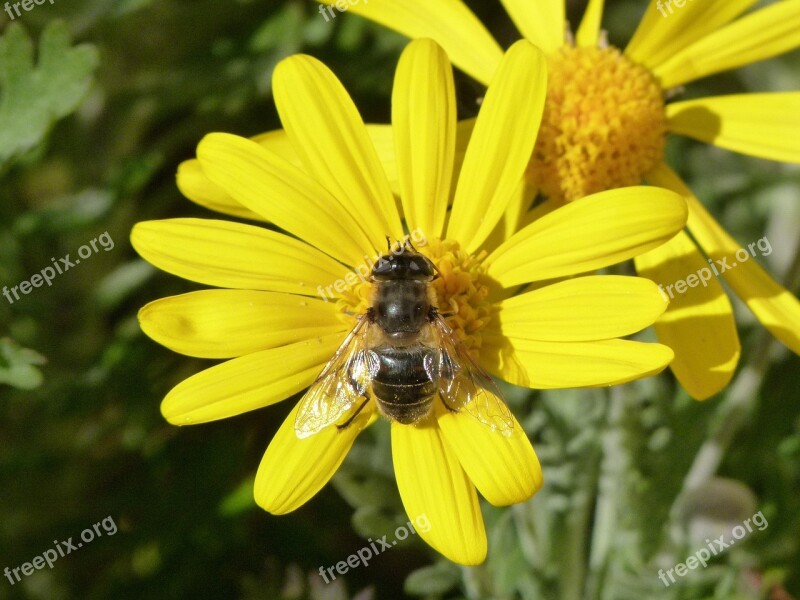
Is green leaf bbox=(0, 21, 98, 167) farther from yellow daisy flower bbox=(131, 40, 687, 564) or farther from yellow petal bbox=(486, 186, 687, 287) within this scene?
yellow petal bbox=(486, 186, 687, 287)

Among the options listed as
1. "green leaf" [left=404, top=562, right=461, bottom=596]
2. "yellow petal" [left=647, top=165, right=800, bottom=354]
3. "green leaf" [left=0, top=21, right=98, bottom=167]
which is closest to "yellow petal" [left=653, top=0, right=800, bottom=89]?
"yellow petal" [left=647, top=165, right=800, bottom=354]

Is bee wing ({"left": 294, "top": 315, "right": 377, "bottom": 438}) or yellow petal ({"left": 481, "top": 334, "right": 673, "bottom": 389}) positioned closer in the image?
yellow petal ({"left": 481, "top": 334, "right": 673, "bottom": 389})

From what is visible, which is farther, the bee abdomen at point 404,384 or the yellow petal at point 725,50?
the yellow petal at point 725,50

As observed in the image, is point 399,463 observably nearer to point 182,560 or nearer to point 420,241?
point 420,241

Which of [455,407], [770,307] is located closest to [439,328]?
[455,407]

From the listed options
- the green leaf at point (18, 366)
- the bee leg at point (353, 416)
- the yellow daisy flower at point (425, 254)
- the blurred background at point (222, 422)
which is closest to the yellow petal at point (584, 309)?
the yellow daisy flower at point (425, 254)

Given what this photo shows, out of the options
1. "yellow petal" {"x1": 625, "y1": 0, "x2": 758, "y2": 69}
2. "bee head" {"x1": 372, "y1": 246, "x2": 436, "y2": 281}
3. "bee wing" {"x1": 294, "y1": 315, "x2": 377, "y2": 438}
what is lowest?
"bee wing" {"x1": 294, "y1": 315, "x2": 377, "y2": 438}

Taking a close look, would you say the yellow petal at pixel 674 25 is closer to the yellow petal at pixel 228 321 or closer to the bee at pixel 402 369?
the bee at pixel 402 369
